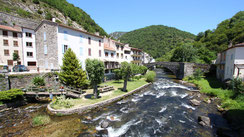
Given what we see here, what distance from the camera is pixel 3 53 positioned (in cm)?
2894

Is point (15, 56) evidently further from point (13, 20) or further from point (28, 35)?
point (13, 20)

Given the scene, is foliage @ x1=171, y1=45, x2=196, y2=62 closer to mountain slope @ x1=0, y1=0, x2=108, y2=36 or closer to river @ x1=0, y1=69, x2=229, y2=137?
river @ x1=0, y1=69, x2=229, y2=137

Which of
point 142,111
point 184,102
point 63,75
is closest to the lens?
point 142,111

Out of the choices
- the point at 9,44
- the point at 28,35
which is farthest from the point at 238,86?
the point at 9,44

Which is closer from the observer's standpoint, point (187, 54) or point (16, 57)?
point (16, 57)

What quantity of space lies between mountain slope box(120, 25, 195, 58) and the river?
111416 millimetres

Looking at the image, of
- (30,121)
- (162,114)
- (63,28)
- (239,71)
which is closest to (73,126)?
(30,121)

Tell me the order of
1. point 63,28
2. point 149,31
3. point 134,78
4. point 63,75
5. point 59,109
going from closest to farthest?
point 59,109 < point 63,75 < point 63,28 < point 134,78 < point 149,31

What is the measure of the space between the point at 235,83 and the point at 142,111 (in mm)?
15463

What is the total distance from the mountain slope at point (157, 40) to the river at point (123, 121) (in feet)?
366

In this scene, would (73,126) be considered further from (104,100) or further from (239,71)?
(239,71)

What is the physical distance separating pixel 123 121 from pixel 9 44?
38.0m

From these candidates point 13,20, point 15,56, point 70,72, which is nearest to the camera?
point 70,72

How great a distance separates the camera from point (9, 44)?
29891 mm
